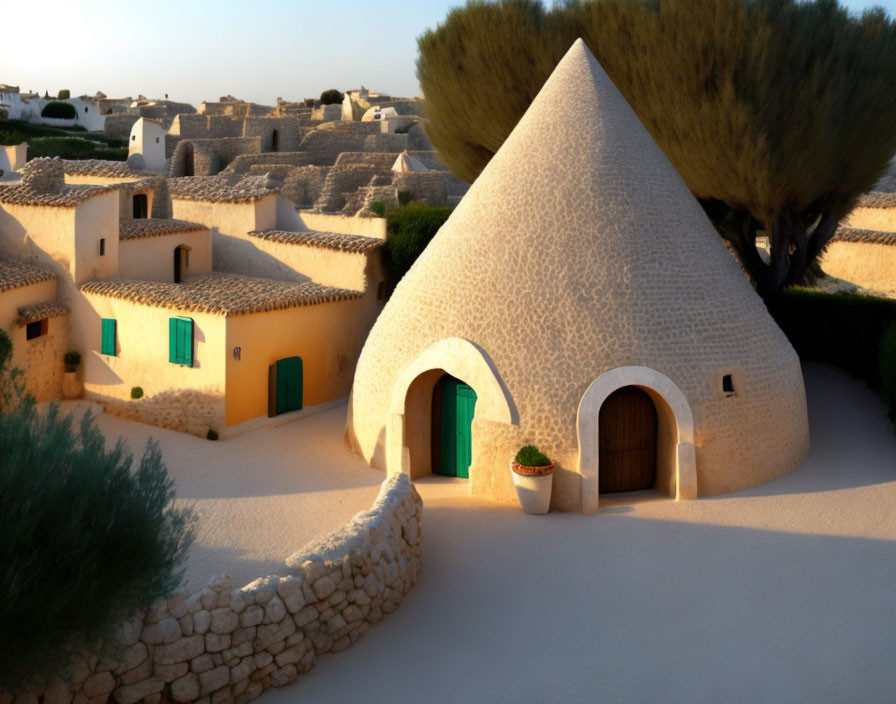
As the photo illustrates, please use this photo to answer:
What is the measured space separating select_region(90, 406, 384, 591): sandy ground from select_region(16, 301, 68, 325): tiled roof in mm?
2317

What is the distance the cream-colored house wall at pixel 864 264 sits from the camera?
94.3 ft

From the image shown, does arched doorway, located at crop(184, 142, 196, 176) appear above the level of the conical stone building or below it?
above

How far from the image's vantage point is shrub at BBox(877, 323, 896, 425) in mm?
18844

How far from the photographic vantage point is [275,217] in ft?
84.8

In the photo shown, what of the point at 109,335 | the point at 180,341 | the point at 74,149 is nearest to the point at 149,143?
the point at 74,149

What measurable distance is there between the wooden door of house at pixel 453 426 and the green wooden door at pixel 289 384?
4.41m

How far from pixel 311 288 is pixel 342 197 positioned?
15.2 meters

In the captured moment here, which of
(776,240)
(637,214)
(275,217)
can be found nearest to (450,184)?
(275,217)

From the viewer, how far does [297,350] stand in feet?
69.5

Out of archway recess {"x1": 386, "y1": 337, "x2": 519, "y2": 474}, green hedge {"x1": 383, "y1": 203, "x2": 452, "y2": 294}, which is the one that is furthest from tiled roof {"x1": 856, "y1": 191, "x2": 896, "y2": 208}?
archway recess {"x1": 386, "y1": 337, "x2": 519, "y2": 474}

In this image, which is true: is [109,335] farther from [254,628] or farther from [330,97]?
[330,97]

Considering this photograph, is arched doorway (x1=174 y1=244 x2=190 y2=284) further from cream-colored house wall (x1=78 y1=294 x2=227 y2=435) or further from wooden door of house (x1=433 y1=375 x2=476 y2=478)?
wooden door of house (x1=433 y1=375 x2=476 y2=478)

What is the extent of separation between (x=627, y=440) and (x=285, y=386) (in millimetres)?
7455

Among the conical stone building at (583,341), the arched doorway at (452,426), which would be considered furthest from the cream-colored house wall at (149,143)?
the arched doorway at (452,426)
